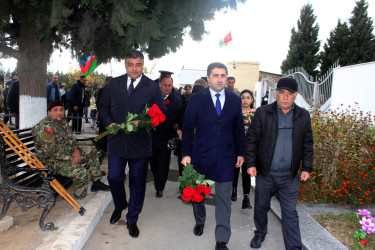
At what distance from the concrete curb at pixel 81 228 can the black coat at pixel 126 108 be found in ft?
2.96

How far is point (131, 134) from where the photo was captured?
3.89m

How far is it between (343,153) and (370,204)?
0.93 meters

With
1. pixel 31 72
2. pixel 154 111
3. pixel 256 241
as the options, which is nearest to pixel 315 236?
pixel 256 241

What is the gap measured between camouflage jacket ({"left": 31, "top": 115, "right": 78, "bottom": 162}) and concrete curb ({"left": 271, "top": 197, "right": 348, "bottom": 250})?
3454 mm

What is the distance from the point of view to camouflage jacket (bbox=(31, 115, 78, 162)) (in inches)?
174

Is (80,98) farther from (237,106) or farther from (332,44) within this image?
(332,44)

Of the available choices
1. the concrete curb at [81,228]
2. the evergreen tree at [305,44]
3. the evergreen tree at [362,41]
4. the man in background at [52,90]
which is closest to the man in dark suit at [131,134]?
the concrete curb at [81,228]

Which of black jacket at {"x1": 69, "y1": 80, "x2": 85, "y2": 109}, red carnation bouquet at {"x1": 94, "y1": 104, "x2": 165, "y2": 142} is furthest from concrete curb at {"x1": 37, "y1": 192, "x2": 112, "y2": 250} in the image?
black jacket at {"x1": 69, "y1": 80, "x2": 85, "y2": 109}

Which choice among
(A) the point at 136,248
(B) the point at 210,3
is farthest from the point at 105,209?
(B) the point at 210,3

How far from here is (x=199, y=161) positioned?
366cm

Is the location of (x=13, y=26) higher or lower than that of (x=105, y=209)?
higher

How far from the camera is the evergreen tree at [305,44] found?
28.6 metres

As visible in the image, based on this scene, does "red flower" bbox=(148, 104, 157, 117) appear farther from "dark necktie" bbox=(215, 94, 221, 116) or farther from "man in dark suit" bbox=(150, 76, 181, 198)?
"man in dark suit" bbox=(150, 76, 181, 198)

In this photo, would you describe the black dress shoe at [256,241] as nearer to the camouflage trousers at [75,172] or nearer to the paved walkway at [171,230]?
the paved walkway at [171,230]
